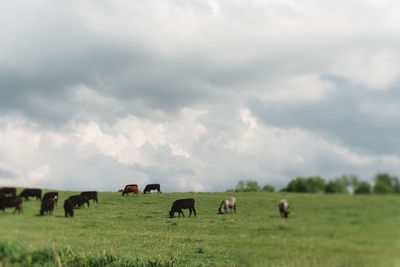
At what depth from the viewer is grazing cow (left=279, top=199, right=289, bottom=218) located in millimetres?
4777

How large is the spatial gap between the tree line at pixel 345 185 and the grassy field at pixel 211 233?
0.10 meters

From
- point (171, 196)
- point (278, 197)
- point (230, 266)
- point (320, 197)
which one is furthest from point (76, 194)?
point (320, 197)

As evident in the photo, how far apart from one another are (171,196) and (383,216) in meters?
3.48

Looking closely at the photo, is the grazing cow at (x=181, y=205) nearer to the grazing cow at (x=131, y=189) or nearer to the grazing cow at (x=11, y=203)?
the grazing cow at (x=131, y=189)

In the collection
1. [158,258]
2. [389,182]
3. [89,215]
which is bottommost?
[158,258]

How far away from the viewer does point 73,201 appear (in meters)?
5.91

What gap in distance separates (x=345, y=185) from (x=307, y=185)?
Answer: 0.54 metres

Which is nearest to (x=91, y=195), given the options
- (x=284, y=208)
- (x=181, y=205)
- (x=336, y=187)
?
(x=181, y=205)

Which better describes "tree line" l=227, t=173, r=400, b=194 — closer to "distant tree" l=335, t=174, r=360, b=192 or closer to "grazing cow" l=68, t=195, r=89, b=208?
"distant tree" l=335, t=174, r=360, b=192

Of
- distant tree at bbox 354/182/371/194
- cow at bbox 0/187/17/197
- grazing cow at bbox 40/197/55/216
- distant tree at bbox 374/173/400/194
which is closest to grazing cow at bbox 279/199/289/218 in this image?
distant tree at bbox 354/182/371/194

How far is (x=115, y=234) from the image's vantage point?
5.96 metres

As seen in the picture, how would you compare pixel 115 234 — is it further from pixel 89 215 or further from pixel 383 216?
pixel 383 216

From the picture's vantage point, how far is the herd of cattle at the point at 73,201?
5281mm

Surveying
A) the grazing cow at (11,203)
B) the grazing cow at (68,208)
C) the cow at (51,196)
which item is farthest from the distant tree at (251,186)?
the grazing cow at (11,203)
